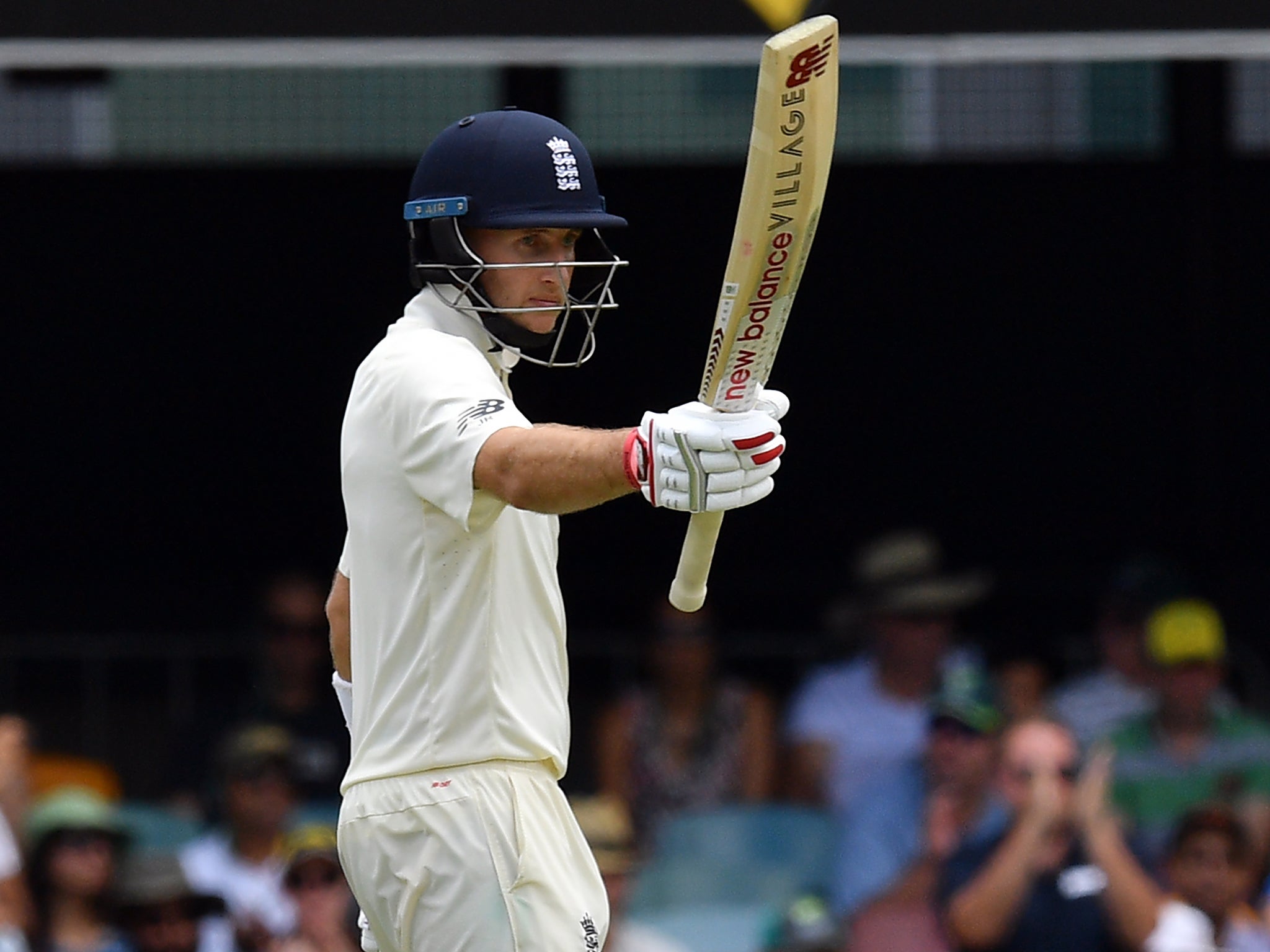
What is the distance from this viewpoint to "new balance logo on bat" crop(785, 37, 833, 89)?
245cm

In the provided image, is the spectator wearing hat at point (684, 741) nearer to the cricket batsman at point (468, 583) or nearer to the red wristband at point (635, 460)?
the cricket batsman at point (468, 583)

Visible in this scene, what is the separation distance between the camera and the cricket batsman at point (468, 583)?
2.74 meters

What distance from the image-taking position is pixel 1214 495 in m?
7.73

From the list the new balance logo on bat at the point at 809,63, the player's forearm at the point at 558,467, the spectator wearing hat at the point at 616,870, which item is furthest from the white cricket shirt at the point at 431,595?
the spectator wearing hat at the point at 616,870

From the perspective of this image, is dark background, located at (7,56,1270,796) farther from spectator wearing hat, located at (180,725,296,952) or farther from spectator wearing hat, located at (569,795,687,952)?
spectator wearing hat, located at (569,795,687,952)

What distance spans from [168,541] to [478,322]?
4929mm

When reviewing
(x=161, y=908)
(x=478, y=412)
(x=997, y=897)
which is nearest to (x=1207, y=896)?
(x=997, y=897)

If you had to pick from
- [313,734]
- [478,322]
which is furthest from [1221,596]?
[478,322]

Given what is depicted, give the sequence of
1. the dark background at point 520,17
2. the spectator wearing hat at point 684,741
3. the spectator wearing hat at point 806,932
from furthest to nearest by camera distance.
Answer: the spectator wearing hat at point 684,741 → the spectator wearing hat at point 806,932 → the dark background at point 520,17

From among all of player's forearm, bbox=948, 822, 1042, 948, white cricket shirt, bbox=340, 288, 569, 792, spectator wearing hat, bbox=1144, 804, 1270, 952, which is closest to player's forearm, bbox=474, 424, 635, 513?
white cricket shirt, bbox=340, 288, 569, 792

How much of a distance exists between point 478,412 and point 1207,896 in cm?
331

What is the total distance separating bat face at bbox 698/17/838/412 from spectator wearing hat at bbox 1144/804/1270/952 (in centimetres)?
316

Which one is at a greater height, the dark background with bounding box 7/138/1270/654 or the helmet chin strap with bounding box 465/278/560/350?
the helmet chin strap with bounding box 465/278/560/350

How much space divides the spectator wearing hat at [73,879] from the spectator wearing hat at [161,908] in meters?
0.04
